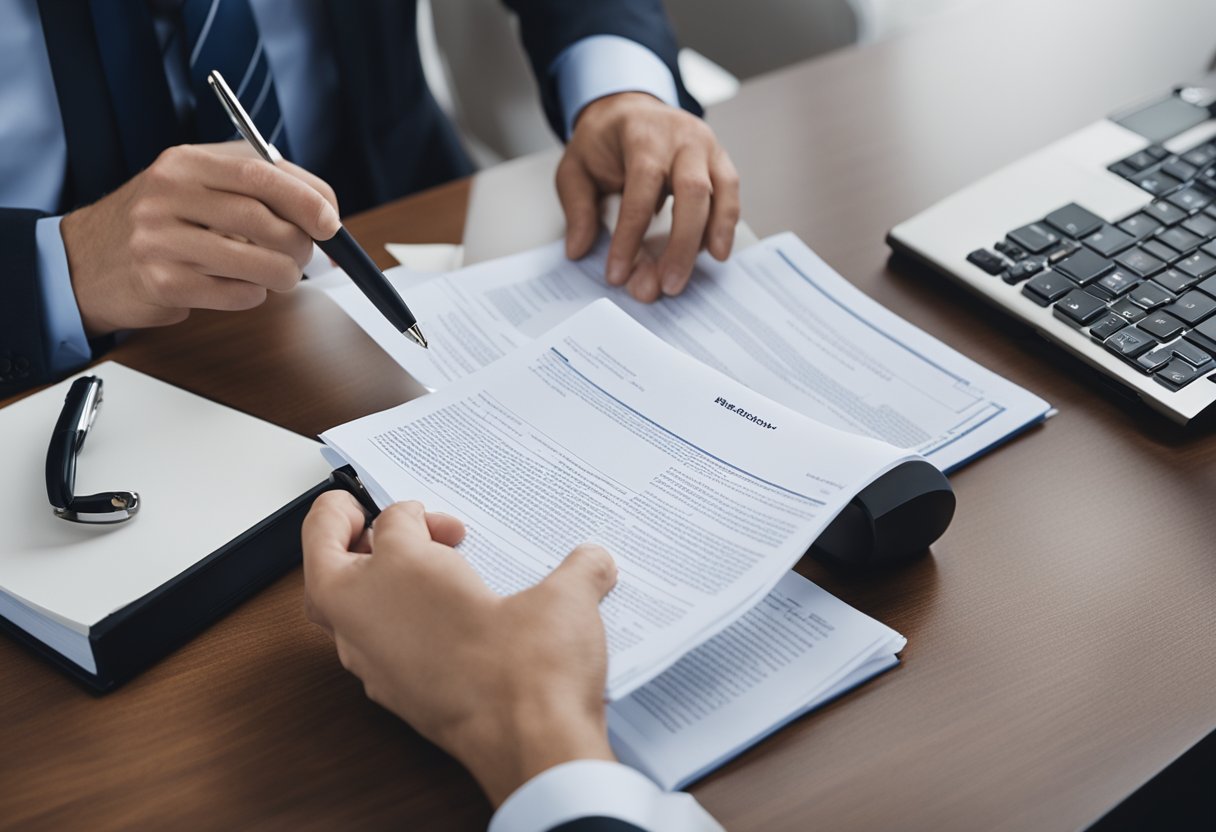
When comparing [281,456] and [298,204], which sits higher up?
[298,204]

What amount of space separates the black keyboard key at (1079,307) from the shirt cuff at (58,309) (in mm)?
727

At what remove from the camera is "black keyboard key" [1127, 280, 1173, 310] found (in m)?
0.74

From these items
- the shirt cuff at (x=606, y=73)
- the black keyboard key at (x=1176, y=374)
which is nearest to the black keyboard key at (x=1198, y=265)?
the black keyboard key at (x=1176, y=374)

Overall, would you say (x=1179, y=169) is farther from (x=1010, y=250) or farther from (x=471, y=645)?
(x=471, y=645)

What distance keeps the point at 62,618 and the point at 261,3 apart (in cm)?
78

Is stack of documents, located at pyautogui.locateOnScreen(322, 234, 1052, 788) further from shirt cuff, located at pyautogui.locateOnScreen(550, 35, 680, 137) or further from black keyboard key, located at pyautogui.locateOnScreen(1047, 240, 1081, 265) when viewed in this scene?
shirt cuff, located at pyautogui.locateOnScreen(550, 35, 680, 137)

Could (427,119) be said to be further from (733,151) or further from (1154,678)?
(1154,678)

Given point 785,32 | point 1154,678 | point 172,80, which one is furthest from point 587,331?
point 785,32

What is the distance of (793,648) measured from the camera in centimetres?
54

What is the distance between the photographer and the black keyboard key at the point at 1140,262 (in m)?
0.77

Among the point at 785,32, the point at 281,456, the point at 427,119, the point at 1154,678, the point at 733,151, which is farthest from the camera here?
the point at 785,32

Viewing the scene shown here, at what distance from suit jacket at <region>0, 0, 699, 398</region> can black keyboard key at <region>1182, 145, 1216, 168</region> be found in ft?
1.56

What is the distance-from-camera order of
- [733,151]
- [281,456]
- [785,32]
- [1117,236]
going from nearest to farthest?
[281,456] < [1117,236] < [733,151] < [785,32]

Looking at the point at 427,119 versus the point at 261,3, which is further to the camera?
the point at 427,119
